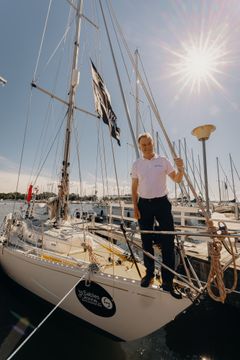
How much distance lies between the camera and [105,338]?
4312 mm

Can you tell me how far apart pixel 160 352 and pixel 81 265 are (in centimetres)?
260

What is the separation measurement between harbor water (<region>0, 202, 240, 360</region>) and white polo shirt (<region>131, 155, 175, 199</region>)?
3.24 metres

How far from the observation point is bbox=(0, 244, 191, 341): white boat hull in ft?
9.66

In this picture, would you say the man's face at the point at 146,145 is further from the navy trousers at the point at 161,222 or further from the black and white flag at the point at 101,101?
the black and white flag at the point at 101,101

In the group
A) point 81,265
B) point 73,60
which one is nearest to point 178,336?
point 81,265

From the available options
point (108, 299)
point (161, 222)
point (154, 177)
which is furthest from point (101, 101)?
point (108, 299)

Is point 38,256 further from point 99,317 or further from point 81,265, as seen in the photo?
point 99,317

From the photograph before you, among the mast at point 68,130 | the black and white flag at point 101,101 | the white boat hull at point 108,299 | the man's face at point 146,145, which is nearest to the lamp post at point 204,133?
the man's face at point 146,145

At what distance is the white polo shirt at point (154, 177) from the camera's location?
104 inches

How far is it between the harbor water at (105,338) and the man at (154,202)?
245 cm

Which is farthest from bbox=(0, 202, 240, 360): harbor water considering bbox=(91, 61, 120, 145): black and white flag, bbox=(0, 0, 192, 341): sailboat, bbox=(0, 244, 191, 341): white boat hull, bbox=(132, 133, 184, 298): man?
bbox=(91, 61, 120, 145): black and white flag

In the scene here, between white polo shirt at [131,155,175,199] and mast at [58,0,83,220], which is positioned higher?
mast at [58,0,83,220]

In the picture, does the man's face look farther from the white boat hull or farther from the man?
the white boat hull

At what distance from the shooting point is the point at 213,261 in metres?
2.16
